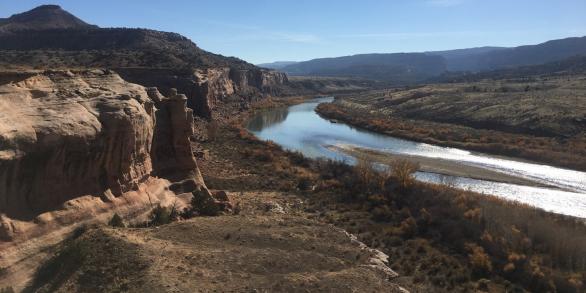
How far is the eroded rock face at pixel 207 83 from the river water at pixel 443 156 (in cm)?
897

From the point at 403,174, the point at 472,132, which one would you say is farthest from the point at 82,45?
Result: the point at 403,174

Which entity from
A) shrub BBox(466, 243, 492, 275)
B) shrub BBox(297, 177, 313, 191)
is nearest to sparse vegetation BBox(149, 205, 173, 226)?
shrub BBox(466, 243, 492, 275)

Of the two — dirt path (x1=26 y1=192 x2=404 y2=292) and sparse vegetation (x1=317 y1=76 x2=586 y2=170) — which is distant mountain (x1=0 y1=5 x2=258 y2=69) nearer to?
sparse vegetation (x1=317 y1=76 x2=586 y2=170)

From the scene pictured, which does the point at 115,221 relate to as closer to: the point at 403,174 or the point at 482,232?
the point at 482,232

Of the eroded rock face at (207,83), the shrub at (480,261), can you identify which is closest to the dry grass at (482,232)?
the shrub at (480,261)

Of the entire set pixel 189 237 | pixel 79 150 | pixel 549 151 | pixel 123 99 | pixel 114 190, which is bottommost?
pixel 549 151

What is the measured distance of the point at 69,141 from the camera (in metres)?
18.0

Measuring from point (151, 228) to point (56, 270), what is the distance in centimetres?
488

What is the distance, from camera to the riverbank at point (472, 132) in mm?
53866

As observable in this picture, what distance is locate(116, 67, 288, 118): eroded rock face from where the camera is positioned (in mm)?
67375

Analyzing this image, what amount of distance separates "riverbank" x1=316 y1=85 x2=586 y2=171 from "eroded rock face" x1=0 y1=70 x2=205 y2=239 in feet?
141

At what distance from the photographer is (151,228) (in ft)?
66.9

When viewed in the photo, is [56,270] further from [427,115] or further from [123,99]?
[427,115]

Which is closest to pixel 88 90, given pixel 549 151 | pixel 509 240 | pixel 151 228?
pixel 151 228
